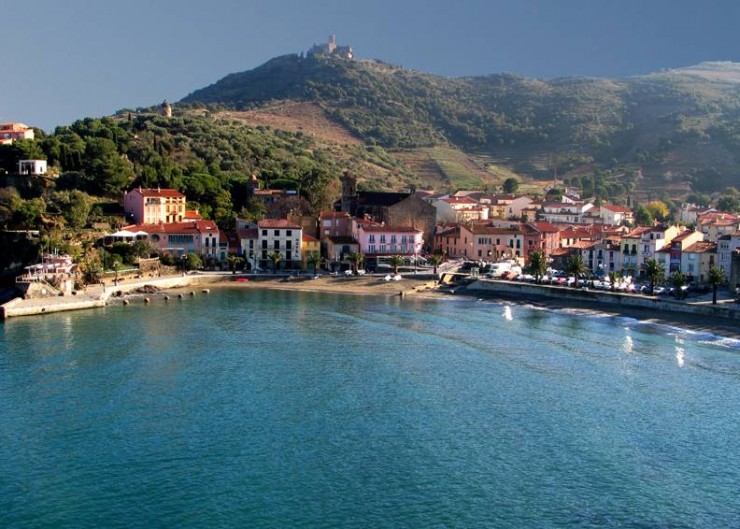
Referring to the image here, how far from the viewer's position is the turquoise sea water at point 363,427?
64.3ft

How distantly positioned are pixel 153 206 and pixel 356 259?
14.7 metres

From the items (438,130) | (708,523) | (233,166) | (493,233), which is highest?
(438,130)

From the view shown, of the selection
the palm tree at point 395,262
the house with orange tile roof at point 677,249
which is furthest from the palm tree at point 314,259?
the house with orange tile roof at point 677,249

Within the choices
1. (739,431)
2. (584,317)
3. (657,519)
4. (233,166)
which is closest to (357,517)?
(657,519)

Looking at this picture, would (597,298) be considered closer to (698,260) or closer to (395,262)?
(698,260)

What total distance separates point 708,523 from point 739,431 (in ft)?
22.7

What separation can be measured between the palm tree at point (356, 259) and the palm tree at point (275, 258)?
4.63m

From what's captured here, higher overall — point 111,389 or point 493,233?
point 493,233

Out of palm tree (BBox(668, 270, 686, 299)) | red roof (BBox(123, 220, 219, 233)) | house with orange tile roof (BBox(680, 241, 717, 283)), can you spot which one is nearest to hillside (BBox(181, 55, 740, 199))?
red roof (BBox(123, 220, 219, 233))

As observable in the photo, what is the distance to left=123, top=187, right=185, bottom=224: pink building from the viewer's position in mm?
60562

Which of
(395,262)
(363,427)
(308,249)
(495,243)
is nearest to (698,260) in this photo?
(495,243)

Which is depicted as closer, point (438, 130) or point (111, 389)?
point (111, 389)

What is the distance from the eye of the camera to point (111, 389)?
2845 cm

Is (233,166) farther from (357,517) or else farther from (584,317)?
(357,517)
